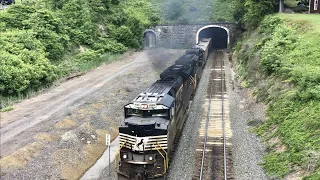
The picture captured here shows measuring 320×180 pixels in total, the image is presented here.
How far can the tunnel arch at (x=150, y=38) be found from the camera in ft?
200

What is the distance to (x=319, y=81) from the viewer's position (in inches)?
742

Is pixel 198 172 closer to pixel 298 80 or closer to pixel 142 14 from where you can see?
pixel 298 80

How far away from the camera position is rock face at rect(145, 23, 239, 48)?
57.7 meters

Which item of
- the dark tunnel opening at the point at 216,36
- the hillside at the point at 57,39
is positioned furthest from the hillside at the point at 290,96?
the dark tunnel opening at the point at 216,36

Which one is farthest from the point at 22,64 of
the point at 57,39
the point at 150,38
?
the point at 150,38

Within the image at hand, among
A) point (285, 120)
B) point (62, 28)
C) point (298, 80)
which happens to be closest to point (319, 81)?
point (298, 80)

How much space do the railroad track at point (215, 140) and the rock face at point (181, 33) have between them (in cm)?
2851

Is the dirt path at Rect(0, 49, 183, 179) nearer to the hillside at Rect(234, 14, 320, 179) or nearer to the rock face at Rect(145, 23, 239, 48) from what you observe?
the hillside at Rect(234, 14, 320, 179)

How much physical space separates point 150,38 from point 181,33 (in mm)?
7143

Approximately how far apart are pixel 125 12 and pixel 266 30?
31.0 metres

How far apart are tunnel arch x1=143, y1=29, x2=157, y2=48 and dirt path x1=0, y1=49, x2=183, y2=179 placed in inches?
1117

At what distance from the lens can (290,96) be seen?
19781mm

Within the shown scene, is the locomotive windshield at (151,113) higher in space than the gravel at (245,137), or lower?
higher

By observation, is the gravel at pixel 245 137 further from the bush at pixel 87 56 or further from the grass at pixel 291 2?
the grass at pixel 291 2
